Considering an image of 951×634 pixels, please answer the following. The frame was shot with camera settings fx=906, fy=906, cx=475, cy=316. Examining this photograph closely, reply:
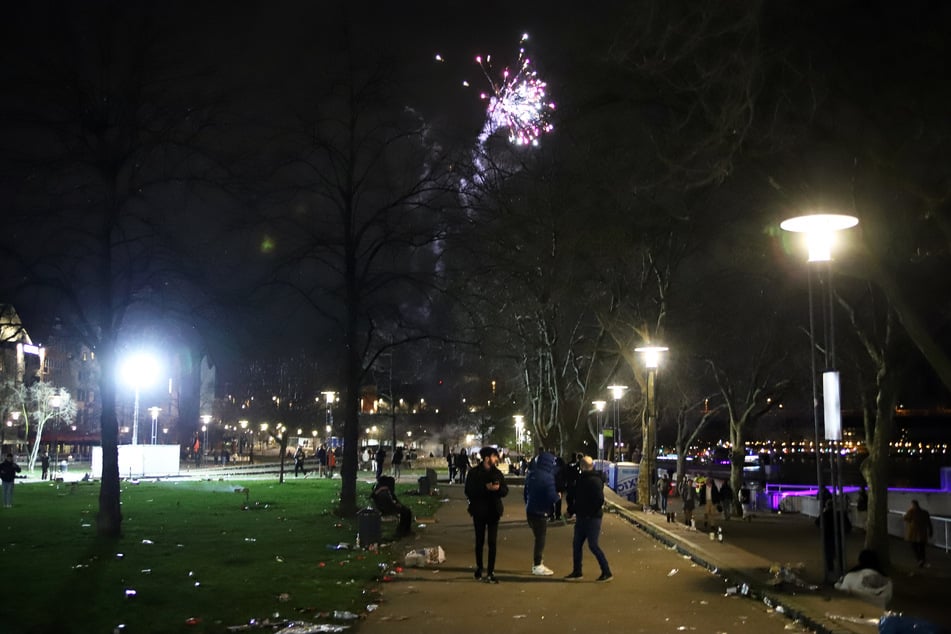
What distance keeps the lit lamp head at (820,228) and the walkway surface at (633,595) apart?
175 inches

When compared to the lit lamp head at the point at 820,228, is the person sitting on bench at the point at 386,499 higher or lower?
lower

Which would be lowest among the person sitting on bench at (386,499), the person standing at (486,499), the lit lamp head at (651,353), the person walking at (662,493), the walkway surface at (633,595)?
the person walking at (662,493)

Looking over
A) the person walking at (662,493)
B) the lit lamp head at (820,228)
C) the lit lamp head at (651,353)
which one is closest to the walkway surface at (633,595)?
the lit lamp head at (820,228)

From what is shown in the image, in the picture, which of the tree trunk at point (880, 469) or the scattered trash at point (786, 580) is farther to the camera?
the tree trunk at point (880, 469)

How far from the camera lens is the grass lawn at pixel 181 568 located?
10219 mm

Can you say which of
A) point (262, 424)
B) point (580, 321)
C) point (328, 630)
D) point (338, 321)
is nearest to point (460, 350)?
point (338, 321)

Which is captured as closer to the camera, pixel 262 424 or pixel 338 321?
pixel 338 321

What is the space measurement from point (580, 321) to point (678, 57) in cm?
2549

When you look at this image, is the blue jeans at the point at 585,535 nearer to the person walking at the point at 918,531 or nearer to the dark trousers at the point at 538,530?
the dark trousers at the point at 538,530

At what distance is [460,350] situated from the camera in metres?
28.2

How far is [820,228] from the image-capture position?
11867 mm

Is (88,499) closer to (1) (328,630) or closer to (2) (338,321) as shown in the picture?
(2) (338,321)

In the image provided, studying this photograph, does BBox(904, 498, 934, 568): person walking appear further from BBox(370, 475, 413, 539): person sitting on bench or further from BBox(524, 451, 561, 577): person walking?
BBox(370, 475, 413, 539): person sitting on bench

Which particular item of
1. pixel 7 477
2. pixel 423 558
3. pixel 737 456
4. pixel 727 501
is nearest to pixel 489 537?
pixel 423 558
